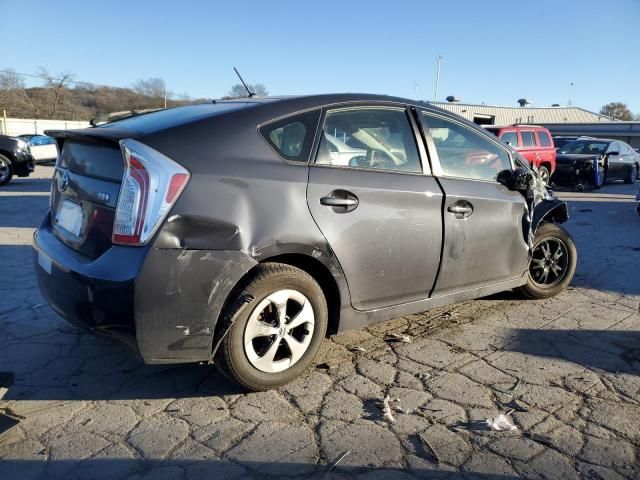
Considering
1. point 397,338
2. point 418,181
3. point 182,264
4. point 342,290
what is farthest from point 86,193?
point 397,338

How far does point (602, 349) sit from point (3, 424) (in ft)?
12.1

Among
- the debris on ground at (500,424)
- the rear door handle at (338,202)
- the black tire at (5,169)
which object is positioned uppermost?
the rear door handle at (338,202)

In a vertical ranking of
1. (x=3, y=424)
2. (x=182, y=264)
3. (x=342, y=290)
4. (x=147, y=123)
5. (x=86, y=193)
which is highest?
(x=147, y=123)

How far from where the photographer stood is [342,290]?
3.12 m

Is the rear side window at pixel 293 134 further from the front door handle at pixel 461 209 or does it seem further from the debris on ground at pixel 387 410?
the debris on ground at pixel 387 410

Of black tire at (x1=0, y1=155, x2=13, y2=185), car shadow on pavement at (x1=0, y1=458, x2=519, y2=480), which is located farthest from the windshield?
car shadow on pavement at (x1=0, y1=458, x2=519, y2=480)

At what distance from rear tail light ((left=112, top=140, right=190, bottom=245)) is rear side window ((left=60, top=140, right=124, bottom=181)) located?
0.13 m

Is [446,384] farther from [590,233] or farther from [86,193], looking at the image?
[590,233]

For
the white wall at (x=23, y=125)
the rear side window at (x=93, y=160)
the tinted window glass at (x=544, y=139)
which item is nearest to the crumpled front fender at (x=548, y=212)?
the rear side window at (x=93, y=160)

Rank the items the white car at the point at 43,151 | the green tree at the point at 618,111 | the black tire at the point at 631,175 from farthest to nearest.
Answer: the green tree at the point at 618,111 → the white car at the point at 43,151 → the black tire at the point at 631,175

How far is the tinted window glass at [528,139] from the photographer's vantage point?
14.5m

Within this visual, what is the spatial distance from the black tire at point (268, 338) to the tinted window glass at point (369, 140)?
708 millimetres

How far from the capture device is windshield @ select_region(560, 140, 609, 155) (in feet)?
53.5

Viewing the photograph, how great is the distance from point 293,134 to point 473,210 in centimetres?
147
